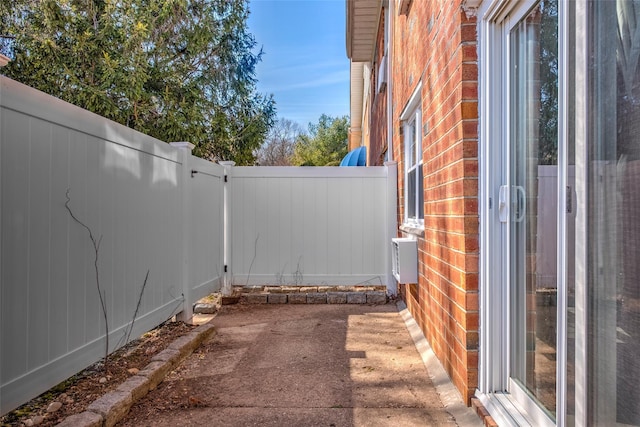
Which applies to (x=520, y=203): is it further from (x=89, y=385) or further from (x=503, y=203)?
(x=89, y=385)

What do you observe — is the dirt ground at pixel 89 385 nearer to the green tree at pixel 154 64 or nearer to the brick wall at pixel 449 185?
the brick wall at pixel 449 185

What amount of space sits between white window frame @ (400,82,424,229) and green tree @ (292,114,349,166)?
1762 centimetres

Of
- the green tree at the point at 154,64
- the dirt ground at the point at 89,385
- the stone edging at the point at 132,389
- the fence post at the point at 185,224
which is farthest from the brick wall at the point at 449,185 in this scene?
the green tree at the point at 154,64

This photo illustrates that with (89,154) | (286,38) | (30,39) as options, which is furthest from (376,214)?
(286,38)

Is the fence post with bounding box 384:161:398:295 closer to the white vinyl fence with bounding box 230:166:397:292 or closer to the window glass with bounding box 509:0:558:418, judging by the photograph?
the white vinyl fence with bounding box 230:166:397:292

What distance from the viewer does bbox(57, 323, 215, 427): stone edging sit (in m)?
2.40

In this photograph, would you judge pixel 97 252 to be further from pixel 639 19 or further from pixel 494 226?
pixel 639 19

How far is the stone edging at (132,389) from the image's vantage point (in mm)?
2404

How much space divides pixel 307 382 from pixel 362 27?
7.49 meters

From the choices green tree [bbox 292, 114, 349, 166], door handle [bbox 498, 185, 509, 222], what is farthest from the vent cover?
green tree [bbox 292, 114, 349, 166]

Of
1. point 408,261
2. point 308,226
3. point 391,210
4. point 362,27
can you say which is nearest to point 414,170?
point 408,261

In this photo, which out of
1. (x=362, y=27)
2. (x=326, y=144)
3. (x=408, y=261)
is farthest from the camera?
(x=326, y=144)

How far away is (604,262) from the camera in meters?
1.42

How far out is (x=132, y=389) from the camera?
2.83 meters
